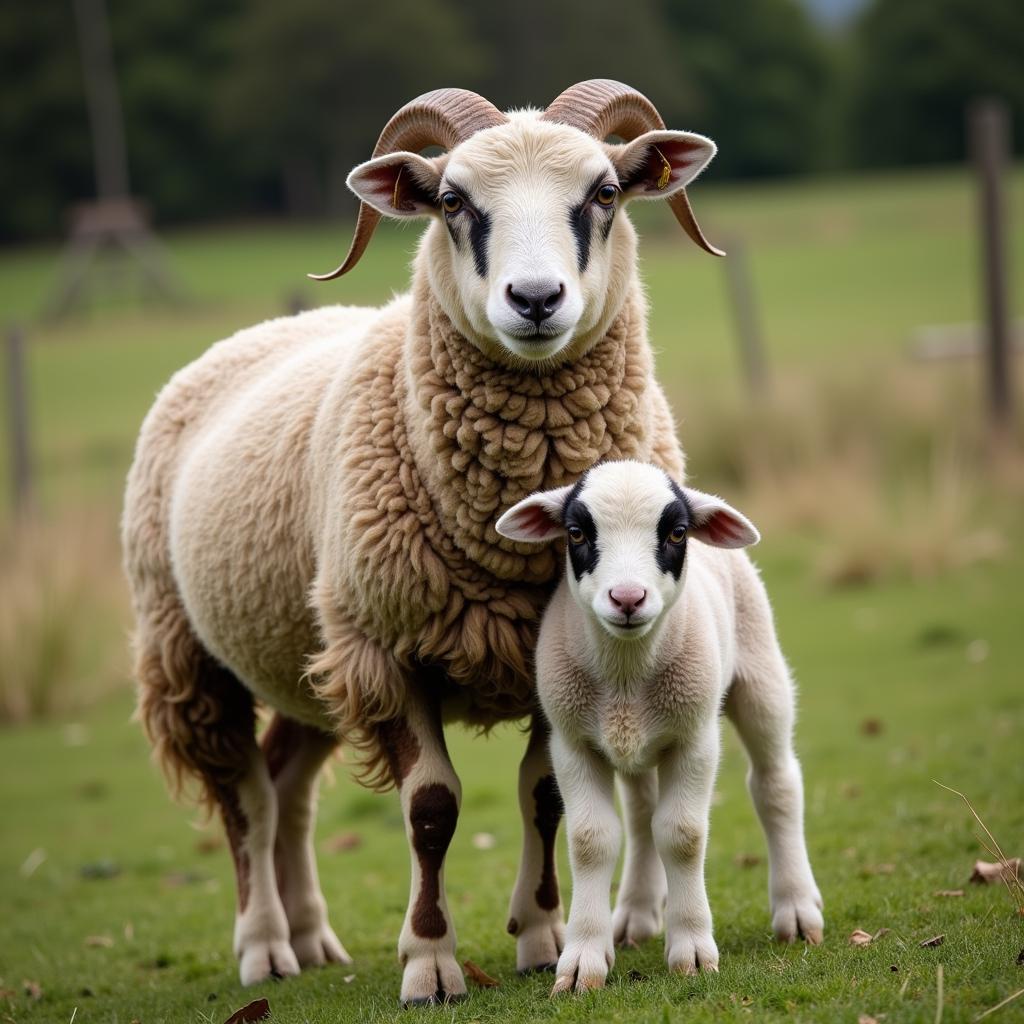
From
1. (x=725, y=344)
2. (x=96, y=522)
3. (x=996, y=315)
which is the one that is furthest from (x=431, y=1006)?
(x=725, y=344)

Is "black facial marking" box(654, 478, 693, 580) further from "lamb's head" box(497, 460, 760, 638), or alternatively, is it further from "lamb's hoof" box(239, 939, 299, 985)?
"lamb's hoof" box(239, 939, 299, 985)

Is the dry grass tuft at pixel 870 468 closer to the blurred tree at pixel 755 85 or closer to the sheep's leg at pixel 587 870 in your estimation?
the sheep's leg at pixel 587 870

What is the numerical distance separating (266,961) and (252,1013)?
97cm

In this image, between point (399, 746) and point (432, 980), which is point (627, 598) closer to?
point (399, 746)

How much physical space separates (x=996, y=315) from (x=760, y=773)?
10908mm

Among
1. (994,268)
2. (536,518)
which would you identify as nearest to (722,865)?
(536,518)

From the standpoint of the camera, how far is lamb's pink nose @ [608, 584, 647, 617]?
391 cm

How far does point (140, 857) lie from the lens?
27.0 ft

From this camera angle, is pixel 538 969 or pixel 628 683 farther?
pixel 538 969

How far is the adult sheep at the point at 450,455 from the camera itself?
14.8ft

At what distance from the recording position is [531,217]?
438 cm

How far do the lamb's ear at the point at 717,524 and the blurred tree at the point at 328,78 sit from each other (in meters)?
47.0

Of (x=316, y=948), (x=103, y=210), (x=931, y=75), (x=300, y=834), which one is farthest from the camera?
(x=931, y=75)

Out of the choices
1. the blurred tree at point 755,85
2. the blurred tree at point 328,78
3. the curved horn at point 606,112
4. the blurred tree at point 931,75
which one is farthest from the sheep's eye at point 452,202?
the blurred tree at point 755,85
